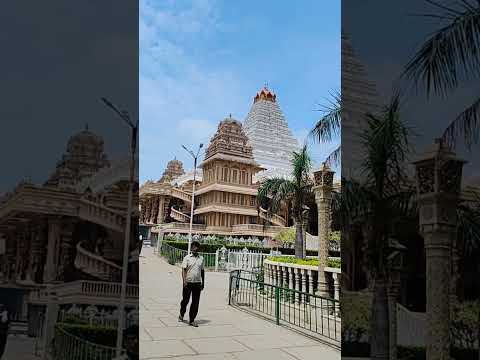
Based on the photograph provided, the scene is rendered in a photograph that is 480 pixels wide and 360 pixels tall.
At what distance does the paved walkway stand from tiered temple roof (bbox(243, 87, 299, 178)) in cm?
3689

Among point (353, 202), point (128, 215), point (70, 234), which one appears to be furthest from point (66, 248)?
point (353, 202)

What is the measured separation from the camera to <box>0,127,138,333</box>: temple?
126 inches

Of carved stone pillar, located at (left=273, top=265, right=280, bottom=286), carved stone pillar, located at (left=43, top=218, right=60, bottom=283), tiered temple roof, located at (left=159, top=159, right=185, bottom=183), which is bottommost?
carved stone pillar, located at (left=273, top=265, right=280, bottom=286)

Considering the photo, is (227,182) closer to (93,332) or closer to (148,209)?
(148,209)

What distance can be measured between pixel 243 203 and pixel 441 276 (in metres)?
35.5

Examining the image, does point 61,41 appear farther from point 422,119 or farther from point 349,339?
point 349,339

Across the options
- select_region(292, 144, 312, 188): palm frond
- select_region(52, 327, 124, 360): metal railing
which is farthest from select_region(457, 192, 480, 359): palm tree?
select_region(292, 144, 312, 188): palm frond

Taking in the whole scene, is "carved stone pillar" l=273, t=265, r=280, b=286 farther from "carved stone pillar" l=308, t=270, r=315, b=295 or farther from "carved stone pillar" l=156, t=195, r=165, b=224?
"carved stone pillar" l=156, t=195, r=165, b=224

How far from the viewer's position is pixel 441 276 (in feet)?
9.42

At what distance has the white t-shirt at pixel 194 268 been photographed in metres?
6.88

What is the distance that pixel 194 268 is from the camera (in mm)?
6926

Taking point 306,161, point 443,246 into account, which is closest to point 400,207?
point 443,246

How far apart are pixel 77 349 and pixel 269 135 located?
46.7 m

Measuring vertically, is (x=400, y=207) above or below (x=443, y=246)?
above
